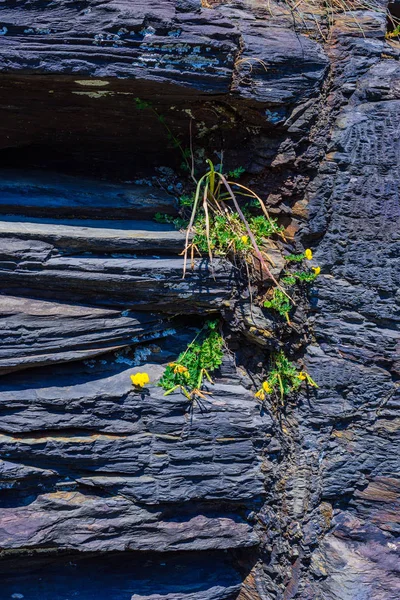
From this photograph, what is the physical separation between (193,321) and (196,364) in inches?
12.0

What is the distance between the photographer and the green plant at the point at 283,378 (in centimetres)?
355

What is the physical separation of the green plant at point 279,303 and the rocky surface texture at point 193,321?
0.32ft

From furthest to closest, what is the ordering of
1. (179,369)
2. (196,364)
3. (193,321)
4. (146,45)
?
(193,321)
(196,364)
(179,369)
(146,45)

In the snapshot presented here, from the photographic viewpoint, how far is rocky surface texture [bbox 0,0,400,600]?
316 centimetres

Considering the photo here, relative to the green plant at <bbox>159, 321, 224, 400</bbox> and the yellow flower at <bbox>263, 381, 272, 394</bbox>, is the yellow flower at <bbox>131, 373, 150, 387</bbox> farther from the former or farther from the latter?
the yellow flower at <bbox>263, 381, 272, 394</bbox>

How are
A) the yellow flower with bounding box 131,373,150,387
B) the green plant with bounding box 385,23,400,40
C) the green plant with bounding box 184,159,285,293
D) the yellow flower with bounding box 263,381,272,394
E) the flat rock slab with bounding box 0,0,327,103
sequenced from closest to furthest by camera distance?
the flat rock slab with bounding box 0,0,327,103 → the yellow flower with bounding box 131,373,150,387 → the green plant with bounding box 184,159,285,293 → the yellow flower with bounding box 263,381,272,394 → the green plant with bounding box 385,23,400,40

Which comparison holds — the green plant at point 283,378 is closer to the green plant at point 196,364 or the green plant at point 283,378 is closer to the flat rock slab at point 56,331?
the green plant at point 196,364

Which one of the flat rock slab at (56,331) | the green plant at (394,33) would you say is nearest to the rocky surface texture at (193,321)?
the flat rock slab at (56,331)

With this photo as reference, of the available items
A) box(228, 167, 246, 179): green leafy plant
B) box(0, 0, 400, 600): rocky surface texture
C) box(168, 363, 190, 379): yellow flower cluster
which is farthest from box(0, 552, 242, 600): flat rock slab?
box(228, 167, 246, 179): green leafy plant

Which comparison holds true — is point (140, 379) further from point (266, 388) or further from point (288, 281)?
point (288, 281)

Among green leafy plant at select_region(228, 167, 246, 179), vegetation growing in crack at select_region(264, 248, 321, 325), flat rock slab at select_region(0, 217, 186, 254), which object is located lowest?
vegetation growing in crack at select_region(264, 248, 321, 325)

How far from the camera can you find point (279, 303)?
345 cm

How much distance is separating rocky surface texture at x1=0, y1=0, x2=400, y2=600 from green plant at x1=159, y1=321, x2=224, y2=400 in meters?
0.07

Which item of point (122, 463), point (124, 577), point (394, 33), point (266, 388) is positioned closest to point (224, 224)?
point (266, 388)
